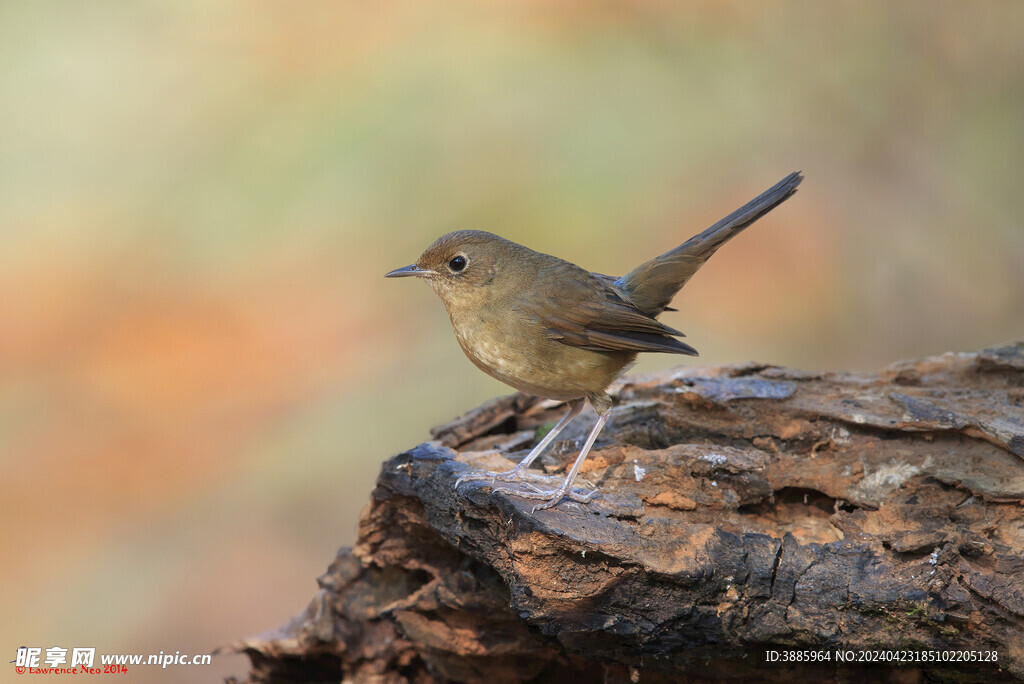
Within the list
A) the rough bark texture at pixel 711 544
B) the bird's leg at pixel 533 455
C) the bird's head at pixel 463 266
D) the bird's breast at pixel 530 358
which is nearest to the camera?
the rough bark texture at pixel 711 544

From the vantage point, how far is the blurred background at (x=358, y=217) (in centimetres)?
800

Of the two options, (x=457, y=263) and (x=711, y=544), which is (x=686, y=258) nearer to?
(x=457, y=263)

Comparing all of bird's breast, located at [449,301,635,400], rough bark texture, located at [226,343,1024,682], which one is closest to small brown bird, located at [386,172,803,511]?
bird's breast, located at [449,301,635,400]

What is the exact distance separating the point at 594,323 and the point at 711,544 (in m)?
1.37

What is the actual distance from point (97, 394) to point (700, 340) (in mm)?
5874

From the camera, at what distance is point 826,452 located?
4535mm

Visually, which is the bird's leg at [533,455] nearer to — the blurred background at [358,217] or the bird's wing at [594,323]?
the bird's wing at [594,323]

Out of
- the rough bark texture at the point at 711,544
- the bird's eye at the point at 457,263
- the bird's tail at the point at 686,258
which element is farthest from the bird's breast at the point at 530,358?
the bird's tail at the point at 686,258

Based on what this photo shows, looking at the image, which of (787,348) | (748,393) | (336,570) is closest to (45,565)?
(336,570)

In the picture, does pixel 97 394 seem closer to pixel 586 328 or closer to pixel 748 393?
pixel 586 328

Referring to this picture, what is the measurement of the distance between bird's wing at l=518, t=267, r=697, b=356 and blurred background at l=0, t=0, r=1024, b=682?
3645 millimetres

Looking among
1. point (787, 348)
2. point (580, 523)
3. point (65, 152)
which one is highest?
point (65, 152)

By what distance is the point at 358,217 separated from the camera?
9.48m

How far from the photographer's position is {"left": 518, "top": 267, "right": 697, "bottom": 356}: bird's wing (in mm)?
4660
